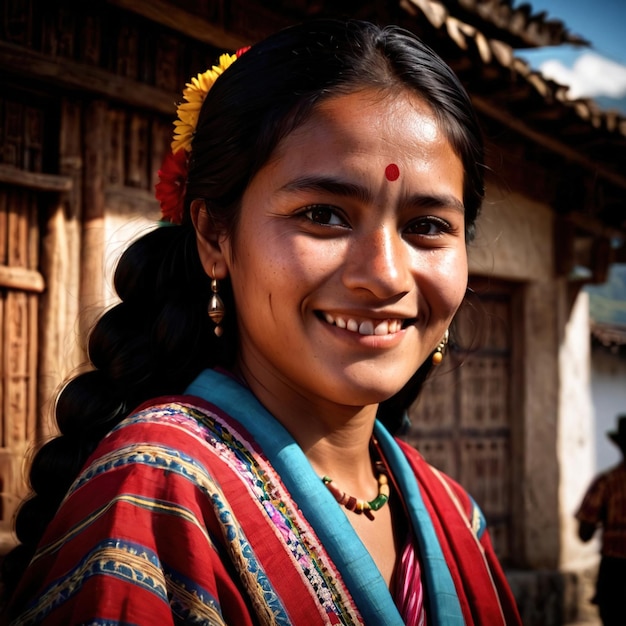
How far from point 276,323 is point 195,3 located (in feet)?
8.96

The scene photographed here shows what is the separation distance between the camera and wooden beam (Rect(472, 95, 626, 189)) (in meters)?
4.94

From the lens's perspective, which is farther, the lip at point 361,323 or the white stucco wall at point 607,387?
the white stucco wall at point 607,387

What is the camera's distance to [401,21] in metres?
3.88

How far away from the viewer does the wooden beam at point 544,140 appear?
16.2 feet

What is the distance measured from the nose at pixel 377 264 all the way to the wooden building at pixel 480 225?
552mm

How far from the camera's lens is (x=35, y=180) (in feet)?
9.98

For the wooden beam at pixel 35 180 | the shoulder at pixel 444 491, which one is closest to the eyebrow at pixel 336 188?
the shoulder at pixel 444 491

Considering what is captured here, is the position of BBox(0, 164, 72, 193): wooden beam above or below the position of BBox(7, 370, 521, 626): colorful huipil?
above

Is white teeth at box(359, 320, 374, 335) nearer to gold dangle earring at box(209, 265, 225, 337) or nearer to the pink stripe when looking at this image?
gold dangle earring at box(209, 265, 225, 337)

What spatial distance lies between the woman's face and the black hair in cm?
5

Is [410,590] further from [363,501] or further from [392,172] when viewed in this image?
[392,172]

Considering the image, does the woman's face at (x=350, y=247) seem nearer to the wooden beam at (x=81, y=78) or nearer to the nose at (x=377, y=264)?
the nose at (x=377, y=264)

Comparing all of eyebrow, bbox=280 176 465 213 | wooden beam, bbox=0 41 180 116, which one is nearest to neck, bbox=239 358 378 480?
eyebrow, bbox=280 176 465 213

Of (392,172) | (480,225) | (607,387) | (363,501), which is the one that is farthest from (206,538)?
(607,387)
